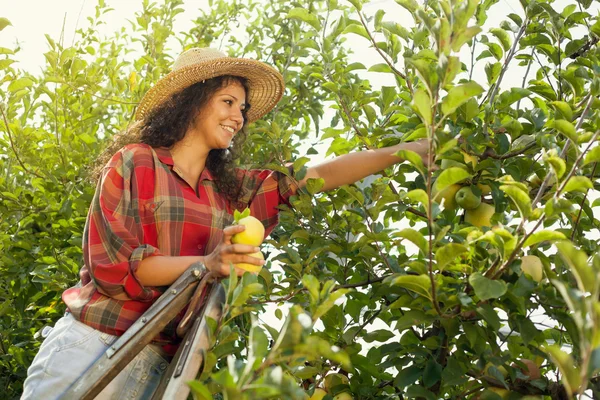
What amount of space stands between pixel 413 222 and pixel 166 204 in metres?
0.62

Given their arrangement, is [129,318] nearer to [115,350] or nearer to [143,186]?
[115,350]

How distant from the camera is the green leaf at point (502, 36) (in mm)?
1597

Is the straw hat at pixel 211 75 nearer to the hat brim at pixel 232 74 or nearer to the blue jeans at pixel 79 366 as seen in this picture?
the hat brim at pixel 232 74

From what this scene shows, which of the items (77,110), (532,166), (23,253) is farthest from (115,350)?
(77,110)

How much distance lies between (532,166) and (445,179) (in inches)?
20.0

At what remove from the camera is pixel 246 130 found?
7.00 ft

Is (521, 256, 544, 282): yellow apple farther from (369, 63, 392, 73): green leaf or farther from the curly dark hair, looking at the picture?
the curly dark hair

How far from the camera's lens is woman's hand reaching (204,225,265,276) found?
1.38 m

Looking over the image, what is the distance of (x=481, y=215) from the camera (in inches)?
59.6

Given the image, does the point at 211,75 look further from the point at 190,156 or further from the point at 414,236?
the point at 414,236

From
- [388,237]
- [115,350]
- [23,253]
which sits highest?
[388,237]

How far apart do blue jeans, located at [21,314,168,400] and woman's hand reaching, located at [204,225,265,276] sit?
0.30 m

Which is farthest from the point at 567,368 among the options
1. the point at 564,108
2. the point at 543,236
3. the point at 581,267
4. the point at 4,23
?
the point at 4,23

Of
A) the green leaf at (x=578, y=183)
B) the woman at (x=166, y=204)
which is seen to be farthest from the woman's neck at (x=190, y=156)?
the green leaf at (x=578, y=183)
